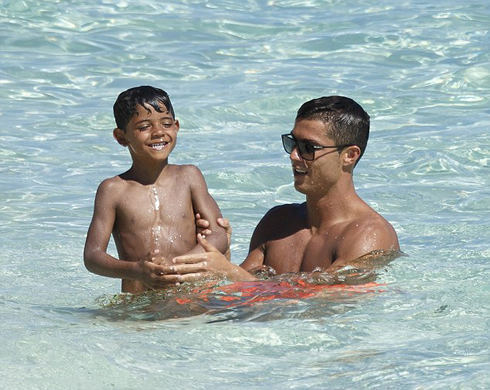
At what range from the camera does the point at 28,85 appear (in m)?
11.7

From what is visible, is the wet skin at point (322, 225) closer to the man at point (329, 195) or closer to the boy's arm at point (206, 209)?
the man at point (329, 195)

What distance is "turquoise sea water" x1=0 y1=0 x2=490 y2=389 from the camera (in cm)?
468

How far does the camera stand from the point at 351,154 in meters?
5.62

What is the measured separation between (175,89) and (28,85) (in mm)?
1632

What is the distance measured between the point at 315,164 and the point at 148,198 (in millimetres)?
939

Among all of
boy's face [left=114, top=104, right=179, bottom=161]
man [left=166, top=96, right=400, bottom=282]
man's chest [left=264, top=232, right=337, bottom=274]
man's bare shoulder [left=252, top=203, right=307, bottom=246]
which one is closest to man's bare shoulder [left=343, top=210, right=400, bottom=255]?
man [left=166, top=96, right=400, bottom=282]

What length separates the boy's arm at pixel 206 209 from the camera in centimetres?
578

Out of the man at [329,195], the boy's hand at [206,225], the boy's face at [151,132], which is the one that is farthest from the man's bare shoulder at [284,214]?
the boy's face at [151,132]

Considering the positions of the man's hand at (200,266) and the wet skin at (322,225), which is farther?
the wet skin at (322,225)

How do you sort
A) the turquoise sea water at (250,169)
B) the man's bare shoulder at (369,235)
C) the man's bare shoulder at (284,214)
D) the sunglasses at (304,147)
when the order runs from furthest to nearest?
the man's bare shoulder at (284,214) → the sunglasses at (304,147) → the man's bare shoulder at (369,235) → the turquoise sea water at (250,169)

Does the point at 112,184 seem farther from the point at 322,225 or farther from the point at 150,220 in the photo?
the point at 322,225

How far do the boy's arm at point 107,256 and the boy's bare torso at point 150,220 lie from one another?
0.04 metres

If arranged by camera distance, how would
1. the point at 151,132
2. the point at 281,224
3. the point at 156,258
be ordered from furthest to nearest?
the point at 281,224 < the point at 151,132 < the point at 156,258

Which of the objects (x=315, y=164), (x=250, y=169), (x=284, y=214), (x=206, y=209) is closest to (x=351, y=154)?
(x=315, y=164)
